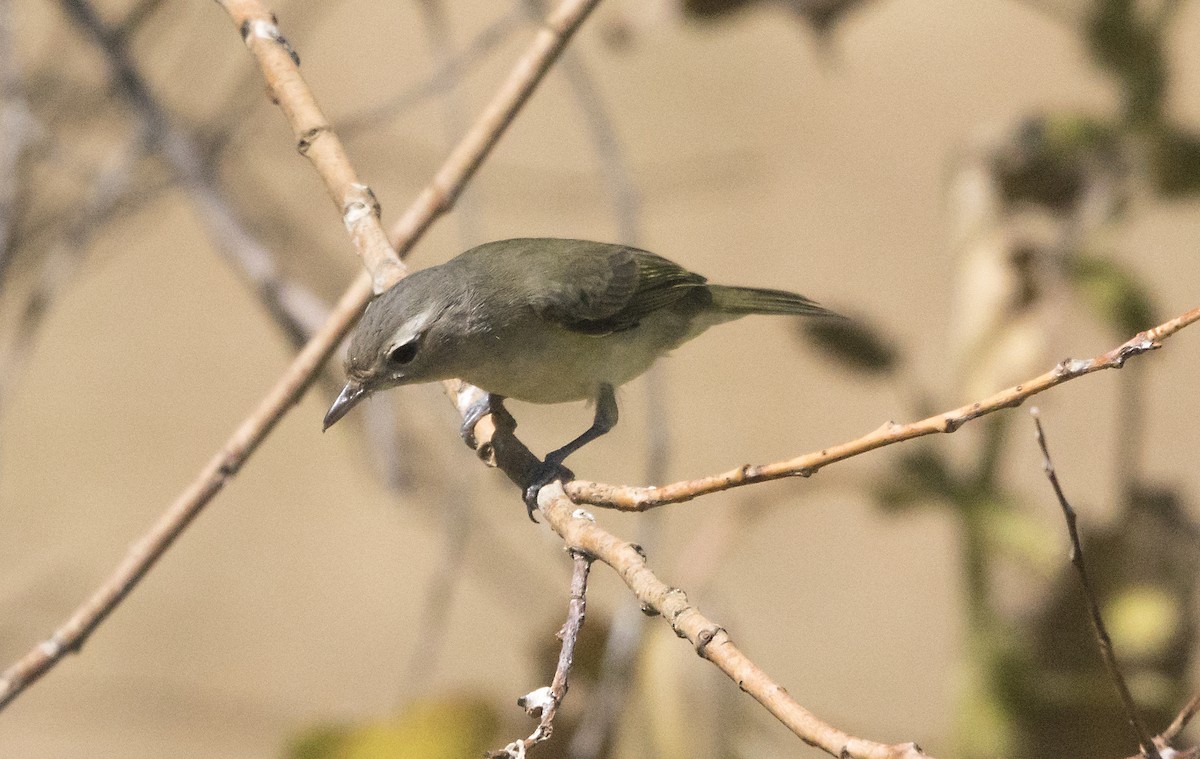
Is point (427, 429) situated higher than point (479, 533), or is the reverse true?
point (427, 429)

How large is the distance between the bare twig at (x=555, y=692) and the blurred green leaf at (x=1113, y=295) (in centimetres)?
207

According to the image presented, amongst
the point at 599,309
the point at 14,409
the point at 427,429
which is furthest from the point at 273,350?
the point at 599,309

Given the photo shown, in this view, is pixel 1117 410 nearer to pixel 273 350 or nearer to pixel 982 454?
pixel 982 454

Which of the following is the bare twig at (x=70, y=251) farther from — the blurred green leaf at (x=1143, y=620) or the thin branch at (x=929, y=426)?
the blurred green leaf at (x=1143, y=620)

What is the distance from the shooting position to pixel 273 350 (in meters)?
5.61

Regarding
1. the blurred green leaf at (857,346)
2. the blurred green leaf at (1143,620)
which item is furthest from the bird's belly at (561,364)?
the blurred green leaf at (1143,620)

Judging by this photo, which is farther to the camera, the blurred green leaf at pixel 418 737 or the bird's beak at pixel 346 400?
the blurred green leaf at pixel 418 737

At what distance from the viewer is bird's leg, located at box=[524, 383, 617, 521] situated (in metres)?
2.10

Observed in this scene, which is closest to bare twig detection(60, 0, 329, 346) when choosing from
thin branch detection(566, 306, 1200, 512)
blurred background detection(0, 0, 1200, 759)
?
thin branch detection(566, 306, 1200, 512)

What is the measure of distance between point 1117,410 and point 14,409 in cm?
508

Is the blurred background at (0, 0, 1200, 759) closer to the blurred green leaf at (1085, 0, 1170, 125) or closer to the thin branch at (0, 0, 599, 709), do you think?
the blurred green leaf at (1085, 0, 1170, 125)

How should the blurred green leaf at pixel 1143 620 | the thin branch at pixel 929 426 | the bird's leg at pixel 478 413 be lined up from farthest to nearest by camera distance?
the blurred green leaf at pixel 1143 620 < the bird's leg at pixel 478 413 < the thin branch at pixel 929 426

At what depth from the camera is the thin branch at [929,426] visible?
3.70 ft

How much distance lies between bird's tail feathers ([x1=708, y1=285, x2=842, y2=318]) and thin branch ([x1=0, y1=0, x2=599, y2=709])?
3.61ft
